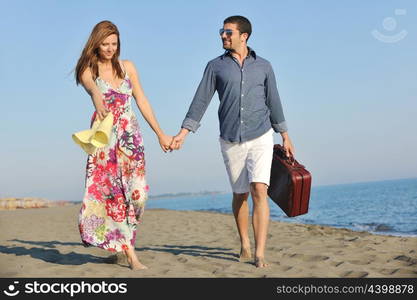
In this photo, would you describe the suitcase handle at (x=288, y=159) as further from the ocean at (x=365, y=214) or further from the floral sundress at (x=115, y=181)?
the ocean at (x=365, y=214)

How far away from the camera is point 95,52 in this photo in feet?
15.5

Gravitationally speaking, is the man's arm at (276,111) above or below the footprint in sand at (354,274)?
above

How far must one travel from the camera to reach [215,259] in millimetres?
5332

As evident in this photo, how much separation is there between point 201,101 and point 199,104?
38mm

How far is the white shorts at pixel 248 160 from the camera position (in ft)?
15.8

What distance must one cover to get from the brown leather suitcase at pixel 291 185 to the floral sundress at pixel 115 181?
1.39 metres

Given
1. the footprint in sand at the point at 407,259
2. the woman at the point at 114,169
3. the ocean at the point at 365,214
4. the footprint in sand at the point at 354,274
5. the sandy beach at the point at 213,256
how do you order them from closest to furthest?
the footprint in sand at the point at 354,274 < the sandy beach at the point at 213,256 < the woman at the point at 114,169 < the footprint in sand at the point at 407,259 < the ocean at the point at 365,214

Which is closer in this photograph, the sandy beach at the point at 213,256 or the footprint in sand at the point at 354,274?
the footprint in sand at the point at 354,274

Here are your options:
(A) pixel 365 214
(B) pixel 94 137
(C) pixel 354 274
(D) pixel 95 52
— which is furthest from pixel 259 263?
(A) pixel 365 214

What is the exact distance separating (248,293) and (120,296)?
960 millimetres

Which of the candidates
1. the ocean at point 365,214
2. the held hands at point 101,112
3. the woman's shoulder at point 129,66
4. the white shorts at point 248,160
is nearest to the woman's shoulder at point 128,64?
the woman's shoulder at point 129,66

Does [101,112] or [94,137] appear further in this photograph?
[101,112]

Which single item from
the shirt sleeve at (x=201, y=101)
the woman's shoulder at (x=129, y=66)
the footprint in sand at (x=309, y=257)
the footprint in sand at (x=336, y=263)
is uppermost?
the woman's shoulder at (x=129, y=66)

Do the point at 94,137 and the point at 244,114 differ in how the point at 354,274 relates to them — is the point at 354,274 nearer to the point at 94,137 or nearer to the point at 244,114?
the point at 244,114
